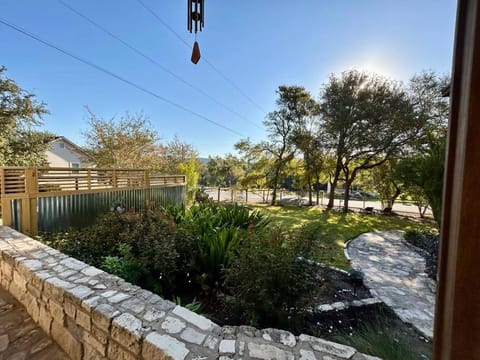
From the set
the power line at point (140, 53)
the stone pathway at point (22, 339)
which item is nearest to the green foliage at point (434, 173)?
the stone pathway at point (22, 339)

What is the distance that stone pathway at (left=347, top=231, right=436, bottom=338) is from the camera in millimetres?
2678

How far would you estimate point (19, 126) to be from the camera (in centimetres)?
921

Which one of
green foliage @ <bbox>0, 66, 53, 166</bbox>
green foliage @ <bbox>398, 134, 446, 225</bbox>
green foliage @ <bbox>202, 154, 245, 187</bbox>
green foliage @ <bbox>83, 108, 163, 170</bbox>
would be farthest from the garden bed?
green foliage @ <bbox>202, 154, 245, 187</bbox>

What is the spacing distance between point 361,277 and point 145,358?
3.30m

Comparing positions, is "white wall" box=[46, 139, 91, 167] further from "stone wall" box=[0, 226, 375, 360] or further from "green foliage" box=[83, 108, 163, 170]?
"stone wall" box=[0, 226, 375, 360]

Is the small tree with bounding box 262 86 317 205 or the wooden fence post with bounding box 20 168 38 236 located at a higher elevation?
the small tree with bounding box 262 86 317 205

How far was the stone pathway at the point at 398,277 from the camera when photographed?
268 cm

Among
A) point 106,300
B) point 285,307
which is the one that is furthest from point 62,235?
point 285,307

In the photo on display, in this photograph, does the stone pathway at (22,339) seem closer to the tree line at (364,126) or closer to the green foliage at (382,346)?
the green foliage at (382,346)

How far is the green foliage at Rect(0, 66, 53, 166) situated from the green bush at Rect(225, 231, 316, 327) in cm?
1039

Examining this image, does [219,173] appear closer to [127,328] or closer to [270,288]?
[270,288]

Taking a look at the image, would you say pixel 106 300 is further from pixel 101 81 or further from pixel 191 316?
pixel 101 81

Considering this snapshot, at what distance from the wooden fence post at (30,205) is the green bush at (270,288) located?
4316mm

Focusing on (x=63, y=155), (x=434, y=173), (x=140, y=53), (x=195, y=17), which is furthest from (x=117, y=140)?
(x=434, y=173)
